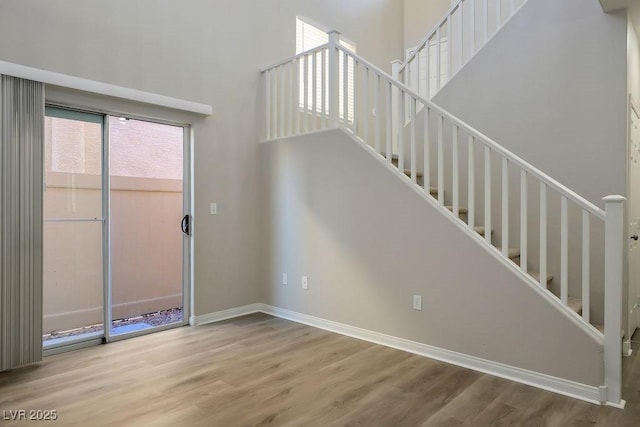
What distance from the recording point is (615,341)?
96.7 inches

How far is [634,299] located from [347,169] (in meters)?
2.86

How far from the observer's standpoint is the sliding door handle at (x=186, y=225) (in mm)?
4191

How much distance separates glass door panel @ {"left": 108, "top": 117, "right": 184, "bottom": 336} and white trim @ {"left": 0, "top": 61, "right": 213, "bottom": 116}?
0.86 ft

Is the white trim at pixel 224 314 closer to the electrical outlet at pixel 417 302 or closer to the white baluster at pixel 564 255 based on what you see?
the electrical outlet at pixel 417 302

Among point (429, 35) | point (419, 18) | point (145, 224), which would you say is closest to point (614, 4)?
point (429, 35)

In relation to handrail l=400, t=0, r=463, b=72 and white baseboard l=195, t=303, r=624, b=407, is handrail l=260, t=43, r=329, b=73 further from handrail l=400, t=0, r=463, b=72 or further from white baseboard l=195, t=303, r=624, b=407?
white baseboard l=195, t=303, r=624, b=407

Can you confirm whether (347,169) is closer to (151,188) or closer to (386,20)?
(151,188)

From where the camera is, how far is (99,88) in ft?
11.3

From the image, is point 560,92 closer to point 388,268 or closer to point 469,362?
point 388,268

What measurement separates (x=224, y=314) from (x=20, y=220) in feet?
6.81


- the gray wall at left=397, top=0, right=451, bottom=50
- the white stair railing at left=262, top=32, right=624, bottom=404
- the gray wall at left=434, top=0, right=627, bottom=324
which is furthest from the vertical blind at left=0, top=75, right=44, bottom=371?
the gray wall at left=397, top=0, right=451, bottom=50

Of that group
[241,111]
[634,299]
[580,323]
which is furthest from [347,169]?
[634,299]

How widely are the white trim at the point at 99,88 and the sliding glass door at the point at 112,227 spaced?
Result: 254 millimetres

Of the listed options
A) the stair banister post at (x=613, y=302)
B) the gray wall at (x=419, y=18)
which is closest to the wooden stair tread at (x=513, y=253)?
the stair banister post at (x=613, y=302)
